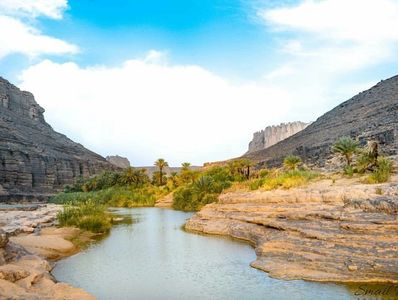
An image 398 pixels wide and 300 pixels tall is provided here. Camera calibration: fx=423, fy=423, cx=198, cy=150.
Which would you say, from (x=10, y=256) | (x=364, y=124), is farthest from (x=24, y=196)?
(x=10, y=256)

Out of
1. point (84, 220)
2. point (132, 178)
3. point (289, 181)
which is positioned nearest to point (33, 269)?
point (84, 220)

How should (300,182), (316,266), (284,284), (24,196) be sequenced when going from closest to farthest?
(284,284) → (316,266) → (300,182) → (24,196)

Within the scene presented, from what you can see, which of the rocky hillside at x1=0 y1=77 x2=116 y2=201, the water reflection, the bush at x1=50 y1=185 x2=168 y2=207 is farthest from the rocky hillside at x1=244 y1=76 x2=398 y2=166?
the rocky hillside at x1=0 y1=77 x2=116 y2=201

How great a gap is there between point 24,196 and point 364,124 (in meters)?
70.3

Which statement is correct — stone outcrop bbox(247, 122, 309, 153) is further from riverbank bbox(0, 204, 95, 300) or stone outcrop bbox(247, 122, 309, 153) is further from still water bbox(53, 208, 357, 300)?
riverbank bbox(0, 204, 95, 300)

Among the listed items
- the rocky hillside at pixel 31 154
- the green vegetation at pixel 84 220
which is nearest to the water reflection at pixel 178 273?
the green vegetation at pixel 84 220

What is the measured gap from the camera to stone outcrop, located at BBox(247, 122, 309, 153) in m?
178

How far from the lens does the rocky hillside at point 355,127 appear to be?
56.8 metres

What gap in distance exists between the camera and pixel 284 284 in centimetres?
1352

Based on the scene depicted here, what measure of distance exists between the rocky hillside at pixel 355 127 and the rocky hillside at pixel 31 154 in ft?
176

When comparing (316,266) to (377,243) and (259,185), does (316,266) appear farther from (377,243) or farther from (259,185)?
(259,185)

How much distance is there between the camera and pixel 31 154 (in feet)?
358

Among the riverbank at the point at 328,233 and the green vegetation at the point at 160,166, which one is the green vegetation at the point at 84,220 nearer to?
the riverbank at the point at 328,233

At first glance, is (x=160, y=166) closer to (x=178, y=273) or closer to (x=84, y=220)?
(x=84, y=220)
